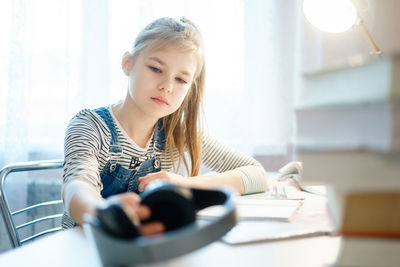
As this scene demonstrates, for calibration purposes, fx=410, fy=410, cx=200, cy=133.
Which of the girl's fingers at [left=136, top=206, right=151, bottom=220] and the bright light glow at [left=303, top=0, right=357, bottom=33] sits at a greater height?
the bright light glow at [left=303, top=0, right=357, bottom=33]

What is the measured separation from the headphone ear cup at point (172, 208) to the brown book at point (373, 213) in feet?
0.44

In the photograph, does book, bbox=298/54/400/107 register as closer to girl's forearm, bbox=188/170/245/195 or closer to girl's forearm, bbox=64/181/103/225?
girl's forearm, bbox=64/181/103/225

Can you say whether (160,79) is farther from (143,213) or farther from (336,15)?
(143,213)

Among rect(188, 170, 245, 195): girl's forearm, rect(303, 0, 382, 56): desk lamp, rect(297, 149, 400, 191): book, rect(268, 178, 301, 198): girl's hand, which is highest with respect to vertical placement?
rect(303, 0, 382, 56): desk lamp

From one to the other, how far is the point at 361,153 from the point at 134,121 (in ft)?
2.93

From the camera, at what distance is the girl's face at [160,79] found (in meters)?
1.04

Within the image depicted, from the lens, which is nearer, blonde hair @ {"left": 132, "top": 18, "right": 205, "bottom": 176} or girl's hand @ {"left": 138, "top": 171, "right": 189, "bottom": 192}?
girl's hand @ {"left": 138, "top": 171, "right": 189, "bottom": 192}

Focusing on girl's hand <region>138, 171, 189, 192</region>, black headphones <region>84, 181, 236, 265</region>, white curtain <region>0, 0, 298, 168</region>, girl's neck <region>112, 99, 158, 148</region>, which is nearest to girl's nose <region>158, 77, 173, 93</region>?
girl's neck <region>112, 99, 158, 148</region>

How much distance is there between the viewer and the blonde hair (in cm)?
108

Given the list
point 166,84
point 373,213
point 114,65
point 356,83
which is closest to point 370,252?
point 373,213

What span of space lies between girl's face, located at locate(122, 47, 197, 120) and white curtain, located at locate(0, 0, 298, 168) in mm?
722

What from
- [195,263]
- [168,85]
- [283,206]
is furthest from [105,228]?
[168,85]

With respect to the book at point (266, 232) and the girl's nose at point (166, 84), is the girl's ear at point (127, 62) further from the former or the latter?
the book at point (266, 232)

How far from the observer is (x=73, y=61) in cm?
189
